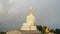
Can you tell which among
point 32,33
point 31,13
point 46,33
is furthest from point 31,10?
point 46,33

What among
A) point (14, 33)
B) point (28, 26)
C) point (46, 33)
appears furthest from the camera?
point (46, 33)

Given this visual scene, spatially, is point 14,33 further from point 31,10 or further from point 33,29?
point 31,10

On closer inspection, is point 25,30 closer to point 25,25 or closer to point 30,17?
point 25,25

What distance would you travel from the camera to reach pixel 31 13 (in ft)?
97.1

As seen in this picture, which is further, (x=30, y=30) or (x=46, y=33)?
(x=46, y=33)

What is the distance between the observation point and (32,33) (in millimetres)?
26078

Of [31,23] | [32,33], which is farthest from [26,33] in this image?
[31,23]

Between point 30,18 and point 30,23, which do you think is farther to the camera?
point 30,18

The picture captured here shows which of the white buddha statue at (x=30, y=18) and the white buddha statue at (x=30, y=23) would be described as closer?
the white buddha statue at (x=30, y=23)

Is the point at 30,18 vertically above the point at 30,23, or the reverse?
the point at 30,18

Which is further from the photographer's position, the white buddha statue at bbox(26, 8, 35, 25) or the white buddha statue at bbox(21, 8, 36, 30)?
the white buddha statue at bbox(26, 8, 35, 25)

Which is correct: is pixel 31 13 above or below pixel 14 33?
above

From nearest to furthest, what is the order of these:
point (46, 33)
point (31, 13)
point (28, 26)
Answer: point (28, 26) < point (31, 13) < point (46, 33)

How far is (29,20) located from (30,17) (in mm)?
416
